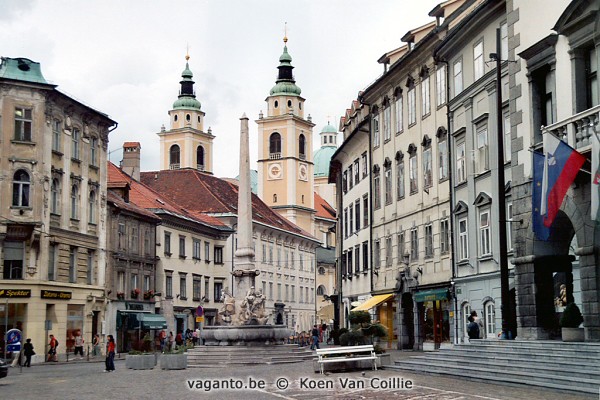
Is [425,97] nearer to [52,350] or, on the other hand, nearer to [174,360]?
[174,360]

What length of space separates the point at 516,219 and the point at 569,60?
458 centimetres

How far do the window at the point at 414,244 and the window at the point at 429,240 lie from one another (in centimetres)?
124

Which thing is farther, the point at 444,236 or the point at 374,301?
the point at 374,301

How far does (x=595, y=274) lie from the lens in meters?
21.9

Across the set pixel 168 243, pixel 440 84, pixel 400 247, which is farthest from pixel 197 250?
pixel 440 84

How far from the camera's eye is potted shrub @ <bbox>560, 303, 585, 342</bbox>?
2227 cm

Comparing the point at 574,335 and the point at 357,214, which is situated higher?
the point at 357,214

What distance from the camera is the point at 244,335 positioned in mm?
36469

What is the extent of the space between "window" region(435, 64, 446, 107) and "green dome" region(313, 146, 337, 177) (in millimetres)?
124692

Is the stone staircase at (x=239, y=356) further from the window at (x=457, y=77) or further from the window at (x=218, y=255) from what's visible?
the window at (x=218, y=255)

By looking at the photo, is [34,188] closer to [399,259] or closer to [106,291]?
[106,291]

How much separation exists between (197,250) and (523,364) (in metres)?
54.1

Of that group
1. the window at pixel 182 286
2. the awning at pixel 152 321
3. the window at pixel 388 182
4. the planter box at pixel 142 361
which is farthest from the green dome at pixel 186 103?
the planter box at pixel 142 361

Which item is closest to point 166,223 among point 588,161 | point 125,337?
point 125,337
